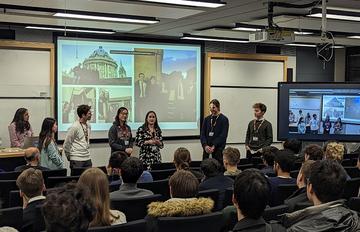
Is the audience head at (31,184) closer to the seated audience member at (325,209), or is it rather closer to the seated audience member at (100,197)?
the seated audience member at (100,197)

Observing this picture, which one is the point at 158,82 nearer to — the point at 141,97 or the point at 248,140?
the point at 141,97

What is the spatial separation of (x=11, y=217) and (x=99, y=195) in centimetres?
63

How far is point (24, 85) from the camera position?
875cm

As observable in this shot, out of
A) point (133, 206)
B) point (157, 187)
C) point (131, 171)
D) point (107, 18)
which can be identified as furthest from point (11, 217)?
point (107, 18)

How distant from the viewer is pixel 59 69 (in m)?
9.01

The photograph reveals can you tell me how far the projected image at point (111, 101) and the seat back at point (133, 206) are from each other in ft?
19.8

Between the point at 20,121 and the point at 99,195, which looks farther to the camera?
the point at 20,121

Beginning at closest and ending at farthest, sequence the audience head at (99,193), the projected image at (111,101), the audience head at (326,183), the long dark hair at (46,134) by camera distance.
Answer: the audience head at (326,183) → the audience head at (99,193) → the long dark hair at (46,134) → the projected image at (111,101)

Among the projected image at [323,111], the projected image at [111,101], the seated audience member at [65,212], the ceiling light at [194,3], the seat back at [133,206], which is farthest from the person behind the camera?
the projected image at [111,101]

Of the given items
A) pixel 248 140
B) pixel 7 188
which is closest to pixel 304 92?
pixel 248 140

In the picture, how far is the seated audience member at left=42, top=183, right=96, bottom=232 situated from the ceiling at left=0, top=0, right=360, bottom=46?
4.40 m

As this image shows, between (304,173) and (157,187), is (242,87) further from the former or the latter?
(304,173)

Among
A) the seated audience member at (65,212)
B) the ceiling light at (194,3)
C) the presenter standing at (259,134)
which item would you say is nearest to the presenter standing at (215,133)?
the presenter standing at (259,134)

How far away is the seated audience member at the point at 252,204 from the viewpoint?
2.20m
